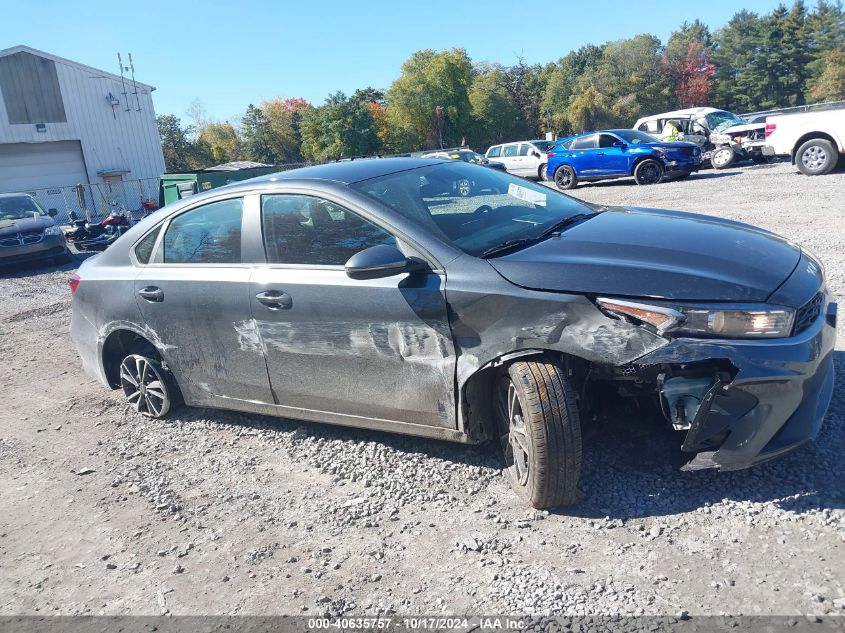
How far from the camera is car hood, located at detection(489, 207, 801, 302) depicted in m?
2.93

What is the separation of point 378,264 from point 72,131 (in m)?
35.5

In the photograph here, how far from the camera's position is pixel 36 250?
44.6 ft

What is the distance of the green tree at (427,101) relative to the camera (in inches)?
2426

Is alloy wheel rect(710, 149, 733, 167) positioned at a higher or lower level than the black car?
lower

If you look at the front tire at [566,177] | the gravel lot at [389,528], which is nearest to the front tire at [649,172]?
the front tire at [566,177]

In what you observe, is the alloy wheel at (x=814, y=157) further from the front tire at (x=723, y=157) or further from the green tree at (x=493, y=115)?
the green tree at (x=493, y=115)

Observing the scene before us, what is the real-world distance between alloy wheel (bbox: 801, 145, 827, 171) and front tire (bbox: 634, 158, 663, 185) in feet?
13.3

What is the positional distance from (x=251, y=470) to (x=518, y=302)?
2.08 meters

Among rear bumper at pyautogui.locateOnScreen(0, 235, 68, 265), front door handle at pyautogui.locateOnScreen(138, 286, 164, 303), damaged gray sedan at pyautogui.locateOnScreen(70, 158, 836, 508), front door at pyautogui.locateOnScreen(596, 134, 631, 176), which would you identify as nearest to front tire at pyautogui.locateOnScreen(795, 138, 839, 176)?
front door at pyautogui.locateOnScreen(596, 134, 631, 176)

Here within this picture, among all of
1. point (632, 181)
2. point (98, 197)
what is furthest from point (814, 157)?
point (98, 197)

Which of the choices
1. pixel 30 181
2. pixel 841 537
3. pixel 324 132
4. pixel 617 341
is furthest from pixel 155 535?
pixel 324 132

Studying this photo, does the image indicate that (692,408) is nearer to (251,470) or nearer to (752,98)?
(251,470)

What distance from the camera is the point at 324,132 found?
54.7m

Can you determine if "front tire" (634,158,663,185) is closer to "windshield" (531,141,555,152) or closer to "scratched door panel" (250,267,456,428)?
"windshield" (531,141,555,152)
